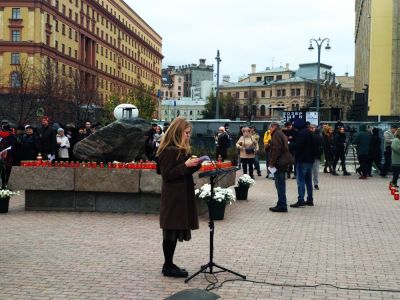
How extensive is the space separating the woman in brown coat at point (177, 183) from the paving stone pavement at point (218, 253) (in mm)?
677

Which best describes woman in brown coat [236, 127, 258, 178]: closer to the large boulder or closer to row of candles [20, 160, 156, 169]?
the large boulder

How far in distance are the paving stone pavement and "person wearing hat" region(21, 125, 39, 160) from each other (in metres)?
2.88

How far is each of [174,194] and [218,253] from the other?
1.93 metres

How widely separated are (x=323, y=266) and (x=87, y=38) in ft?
272

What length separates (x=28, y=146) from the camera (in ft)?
50.2

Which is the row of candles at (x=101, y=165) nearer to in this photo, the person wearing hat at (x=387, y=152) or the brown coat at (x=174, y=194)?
the brown coat at (x=174, y=194)

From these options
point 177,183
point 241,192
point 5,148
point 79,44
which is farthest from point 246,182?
point 79,44

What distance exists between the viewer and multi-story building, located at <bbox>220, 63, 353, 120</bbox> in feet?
397

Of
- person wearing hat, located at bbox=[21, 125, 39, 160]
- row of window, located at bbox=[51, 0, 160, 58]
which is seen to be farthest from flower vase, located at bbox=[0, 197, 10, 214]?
row of window, located at bbox=[51, 0, 160, 58]

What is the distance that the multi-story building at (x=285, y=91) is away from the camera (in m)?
121

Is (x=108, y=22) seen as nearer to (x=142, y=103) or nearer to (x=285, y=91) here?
(x=285, y=91)

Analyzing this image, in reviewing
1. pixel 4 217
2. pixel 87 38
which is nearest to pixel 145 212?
pixel 4 217

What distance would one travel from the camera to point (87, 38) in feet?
281

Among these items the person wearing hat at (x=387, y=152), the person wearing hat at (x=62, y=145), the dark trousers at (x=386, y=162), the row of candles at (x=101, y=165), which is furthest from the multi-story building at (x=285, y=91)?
the row of candles at (x=101, y=165)
